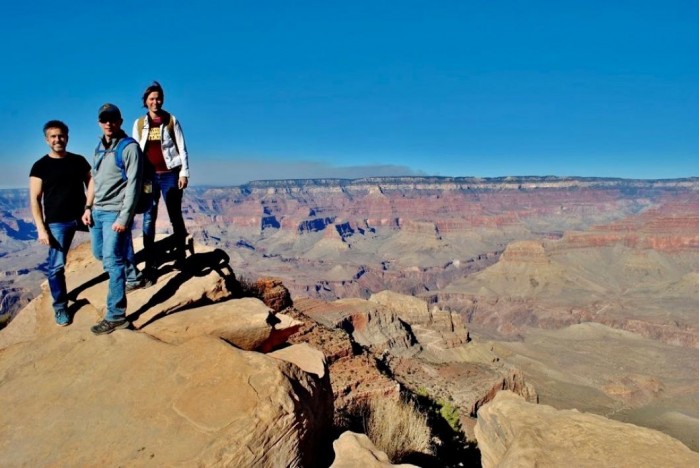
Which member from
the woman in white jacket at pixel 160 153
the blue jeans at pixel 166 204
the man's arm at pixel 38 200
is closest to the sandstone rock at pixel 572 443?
the woman in white jacket at pixel 160 153

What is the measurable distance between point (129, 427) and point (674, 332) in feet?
314

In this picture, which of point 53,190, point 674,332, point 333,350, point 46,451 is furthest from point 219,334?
point 674,332

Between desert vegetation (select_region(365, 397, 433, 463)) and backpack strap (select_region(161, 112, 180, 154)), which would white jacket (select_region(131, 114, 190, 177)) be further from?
desert vegetation (select_region(365, 397, 433, 463))

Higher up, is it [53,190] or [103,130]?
[103,130]

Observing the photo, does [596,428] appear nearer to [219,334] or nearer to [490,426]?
[490,426]

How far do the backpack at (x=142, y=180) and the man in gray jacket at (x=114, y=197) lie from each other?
0.04 ft

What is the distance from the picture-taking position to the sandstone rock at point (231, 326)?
663cm

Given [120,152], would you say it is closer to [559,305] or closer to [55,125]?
[55,125]

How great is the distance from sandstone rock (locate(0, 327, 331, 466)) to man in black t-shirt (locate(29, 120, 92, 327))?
61.2 inches

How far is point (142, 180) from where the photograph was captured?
21.5 feet

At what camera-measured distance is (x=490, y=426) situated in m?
7.23

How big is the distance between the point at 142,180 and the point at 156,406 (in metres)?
3.14

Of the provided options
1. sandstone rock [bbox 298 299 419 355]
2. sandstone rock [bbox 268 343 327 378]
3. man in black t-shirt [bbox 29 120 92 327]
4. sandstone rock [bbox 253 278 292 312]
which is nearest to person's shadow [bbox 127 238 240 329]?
man in black t-shirt [bbox 29 120 92 327]

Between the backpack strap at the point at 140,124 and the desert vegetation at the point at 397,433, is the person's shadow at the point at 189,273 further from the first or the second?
the desert vegetation at the point at 397,433
